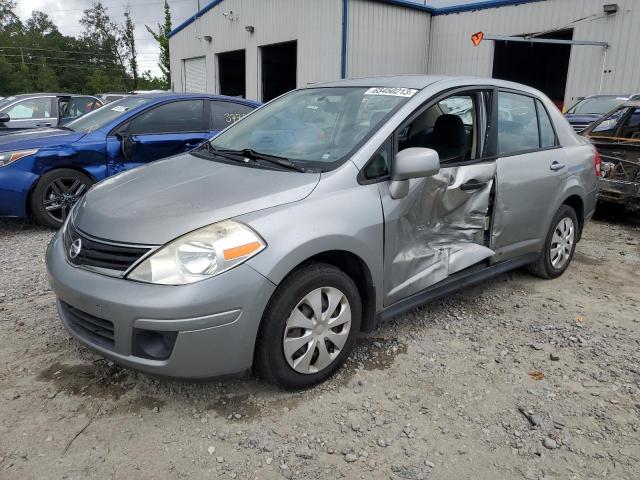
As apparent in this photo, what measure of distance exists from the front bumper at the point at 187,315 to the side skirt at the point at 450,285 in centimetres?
97

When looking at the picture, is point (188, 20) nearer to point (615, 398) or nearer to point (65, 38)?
point (615, 398)

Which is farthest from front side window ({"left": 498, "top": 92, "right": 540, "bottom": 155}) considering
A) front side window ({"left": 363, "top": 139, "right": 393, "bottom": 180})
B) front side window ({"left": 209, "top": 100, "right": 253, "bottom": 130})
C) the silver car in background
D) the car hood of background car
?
front side window ({"left": 209, "top": 100, "right": 253, "bottom": 130})

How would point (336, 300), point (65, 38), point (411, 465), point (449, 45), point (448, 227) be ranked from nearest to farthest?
point (411, 465), point (336, 300), point (448, 227), point (449, 45), point (65, 38)

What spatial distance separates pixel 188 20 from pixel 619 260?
→ 21525 millimetres

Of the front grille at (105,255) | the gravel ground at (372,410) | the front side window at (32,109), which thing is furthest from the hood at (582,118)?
the front side window at (32,109)

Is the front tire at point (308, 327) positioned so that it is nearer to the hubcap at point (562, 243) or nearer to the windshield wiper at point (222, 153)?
the windshield wiper at point (222, 153)

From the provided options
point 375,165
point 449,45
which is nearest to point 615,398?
point 375,165

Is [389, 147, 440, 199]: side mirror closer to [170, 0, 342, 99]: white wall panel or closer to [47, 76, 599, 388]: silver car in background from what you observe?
[47, 76, 599, 388]: silver car in background

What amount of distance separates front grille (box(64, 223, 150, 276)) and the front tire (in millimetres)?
676

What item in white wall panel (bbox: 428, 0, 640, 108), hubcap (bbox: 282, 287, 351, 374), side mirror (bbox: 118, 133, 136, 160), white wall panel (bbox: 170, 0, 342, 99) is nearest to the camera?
hubcap (bbox: 282, 287, 351, 374)

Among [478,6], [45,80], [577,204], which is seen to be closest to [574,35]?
[478,6]

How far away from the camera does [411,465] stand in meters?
2.25

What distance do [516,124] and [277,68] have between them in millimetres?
19388

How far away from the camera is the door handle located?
331 cm
